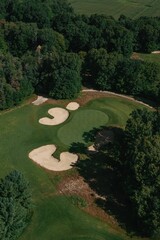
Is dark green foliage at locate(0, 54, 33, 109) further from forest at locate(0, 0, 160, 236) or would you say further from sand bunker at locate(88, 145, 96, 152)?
sand bunker at locate(88, 145, 96, 152)

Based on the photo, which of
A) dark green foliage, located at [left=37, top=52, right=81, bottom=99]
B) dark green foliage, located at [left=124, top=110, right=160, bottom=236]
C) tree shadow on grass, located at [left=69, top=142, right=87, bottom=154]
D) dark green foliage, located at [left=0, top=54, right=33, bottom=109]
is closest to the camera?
dark green foliage, located at [left=124, top=110, right=160, bottom=236]

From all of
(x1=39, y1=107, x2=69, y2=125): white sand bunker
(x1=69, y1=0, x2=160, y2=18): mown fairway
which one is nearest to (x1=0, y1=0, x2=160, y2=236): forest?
(x1=39, y1=107, x2=69, y2=125): white sand bunker

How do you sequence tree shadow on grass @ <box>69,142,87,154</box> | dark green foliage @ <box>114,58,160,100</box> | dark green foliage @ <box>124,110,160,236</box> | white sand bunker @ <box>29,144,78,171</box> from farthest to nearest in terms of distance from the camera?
1. dark green foliage @ <box>114,58,160,100</box>
2. tree shadow on grass @ <box>69,142,87,154</box>
3. white sand bunker @ <box>29,144,78,171</box>
4. dark green foliage @ <box>124,110,160,236</box>

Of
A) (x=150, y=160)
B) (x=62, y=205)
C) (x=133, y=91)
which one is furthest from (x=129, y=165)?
(x=133, y=91)

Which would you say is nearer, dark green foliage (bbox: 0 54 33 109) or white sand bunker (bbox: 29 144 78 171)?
white sand bunker (bbox: 29 144 78 171)

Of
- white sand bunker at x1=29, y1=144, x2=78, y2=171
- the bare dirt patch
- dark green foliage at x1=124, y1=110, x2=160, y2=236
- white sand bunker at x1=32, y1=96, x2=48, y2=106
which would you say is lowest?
the bare dirt patch

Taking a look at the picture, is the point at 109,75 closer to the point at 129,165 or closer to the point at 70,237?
the point at 129,165

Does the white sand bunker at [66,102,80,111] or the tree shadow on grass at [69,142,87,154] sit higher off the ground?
the white sand bunker at [66,102,80,111]
